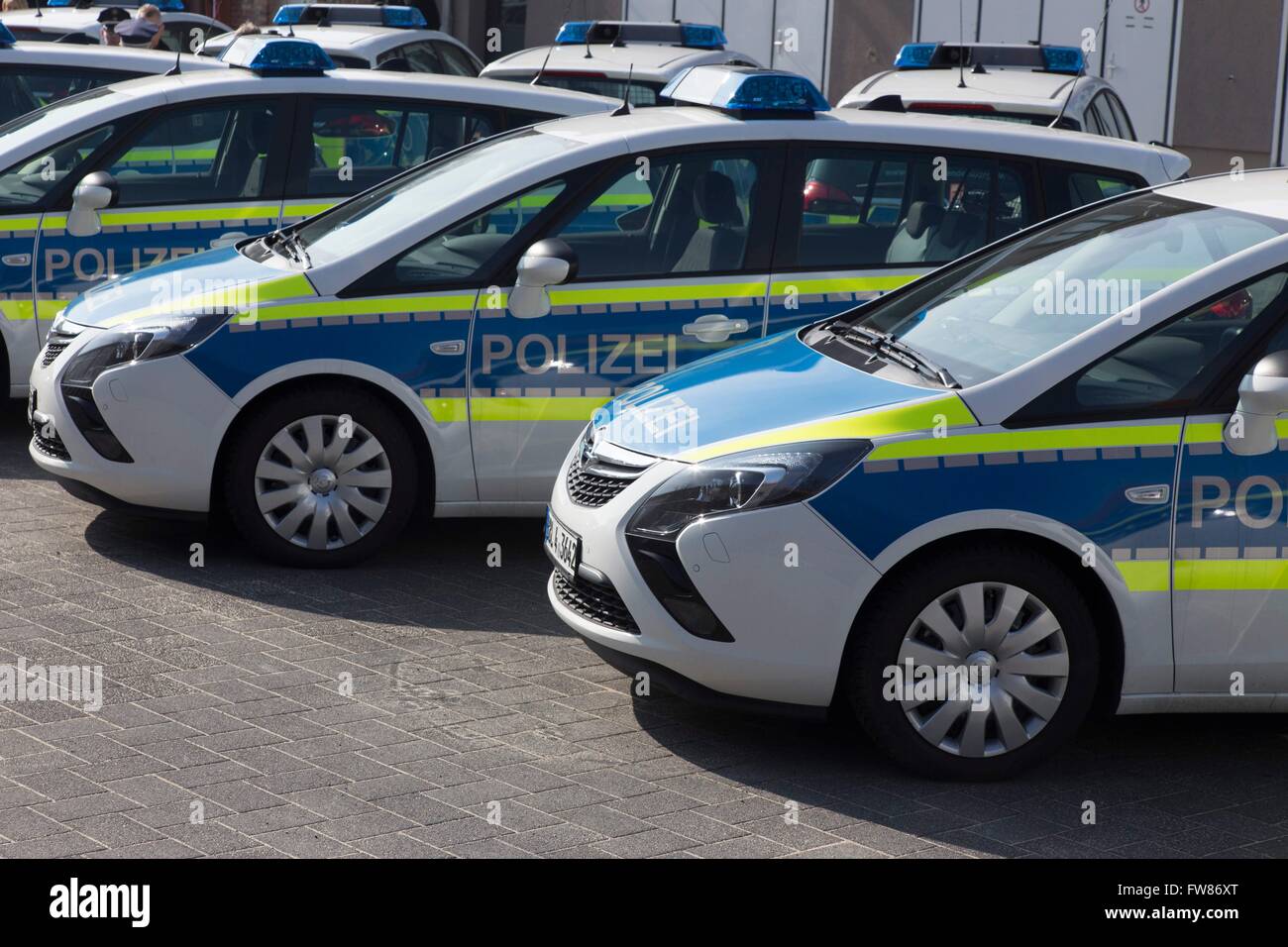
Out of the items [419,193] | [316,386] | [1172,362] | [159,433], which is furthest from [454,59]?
[1172,362]

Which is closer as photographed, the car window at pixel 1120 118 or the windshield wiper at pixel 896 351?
the windshield wiper at pixel 896 351

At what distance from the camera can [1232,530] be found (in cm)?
469

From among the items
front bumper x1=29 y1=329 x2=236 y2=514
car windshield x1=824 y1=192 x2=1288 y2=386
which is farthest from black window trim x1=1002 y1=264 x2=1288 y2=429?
front bumper x1=29 y1=329 x2=236 y2=514

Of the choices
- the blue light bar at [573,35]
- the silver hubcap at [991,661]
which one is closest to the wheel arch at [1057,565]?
the silver hubcap at [991,661]

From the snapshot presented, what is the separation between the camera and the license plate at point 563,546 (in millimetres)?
5106

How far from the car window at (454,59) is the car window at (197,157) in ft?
15.9

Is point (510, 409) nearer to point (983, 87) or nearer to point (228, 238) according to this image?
point (228, 238)

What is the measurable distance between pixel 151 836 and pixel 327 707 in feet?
3.18

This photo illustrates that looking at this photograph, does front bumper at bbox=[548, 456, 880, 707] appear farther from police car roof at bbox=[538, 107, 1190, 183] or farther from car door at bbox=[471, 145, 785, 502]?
police car roof at bbox=[538, 107, 1190, 183]

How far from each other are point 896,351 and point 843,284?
1.54m

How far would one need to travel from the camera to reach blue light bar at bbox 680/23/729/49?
1294 centimetres

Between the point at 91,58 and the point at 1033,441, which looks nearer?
the point at 1033,441

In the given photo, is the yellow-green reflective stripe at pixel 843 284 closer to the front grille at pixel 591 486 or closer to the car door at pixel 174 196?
the front grille at pixel 591 486
